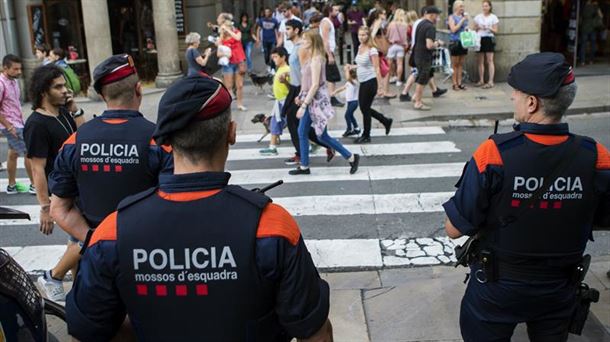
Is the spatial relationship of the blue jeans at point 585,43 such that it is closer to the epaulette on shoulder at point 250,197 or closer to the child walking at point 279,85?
the child walking at point 279,85

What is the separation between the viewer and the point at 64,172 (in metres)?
4.02

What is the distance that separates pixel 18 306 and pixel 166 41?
14.7 meters

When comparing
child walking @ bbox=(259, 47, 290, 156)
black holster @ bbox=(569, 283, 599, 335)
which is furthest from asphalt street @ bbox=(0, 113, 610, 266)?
black holster @ bbox=(569, 283, 599, 335)

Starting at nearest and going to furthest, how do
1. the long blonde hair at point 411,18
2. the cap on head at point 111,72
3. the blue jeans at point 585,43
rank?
1. the cap on head at point 111,72
2. the long blonde hair at point 411,18
3. the blue jeans at point 585,43

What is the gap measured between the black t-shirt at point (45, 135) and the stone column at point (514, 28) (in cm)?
1241

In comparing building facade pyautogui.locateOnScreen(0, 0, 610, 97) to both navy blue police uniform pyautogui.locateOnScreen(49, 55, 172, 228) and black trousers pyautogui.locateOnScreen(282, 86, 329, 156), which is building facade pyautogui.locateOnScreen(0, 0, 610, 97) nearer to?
black trousers pyautogui.locateOnScreen(282, 86, 329, 156)

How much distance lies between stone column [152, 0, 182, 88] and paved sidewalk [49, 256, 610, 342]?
1222 cm

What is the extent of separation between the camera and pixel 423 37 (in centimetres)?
1273

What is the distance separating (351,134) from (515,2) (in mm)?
6561

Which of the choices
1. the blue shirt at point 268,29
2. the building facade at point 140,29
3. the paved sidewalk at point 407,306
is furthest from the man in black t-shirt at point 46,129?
the blue shirt at point 268,29

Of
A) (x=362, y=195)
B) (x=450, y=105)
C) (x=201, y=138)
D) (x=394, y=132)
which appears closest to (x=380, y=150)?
(x=394, y=132)

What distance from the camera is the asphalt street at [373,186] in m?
7.11

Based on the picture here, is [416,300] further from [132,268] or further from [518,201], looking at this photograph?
[132,268]

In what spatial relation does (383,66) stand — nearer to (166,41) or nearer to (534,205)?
(166,41)
